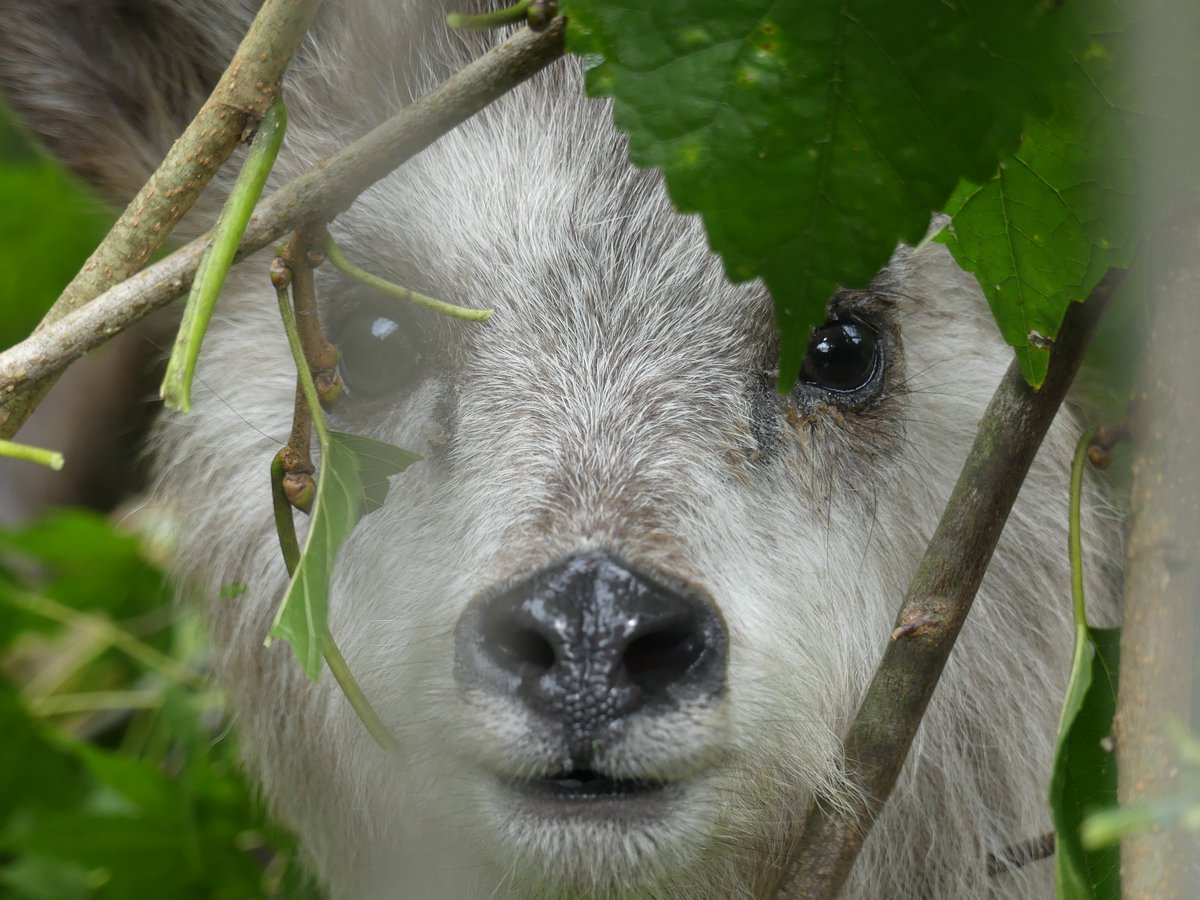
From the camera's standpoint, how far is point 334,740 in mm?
2809

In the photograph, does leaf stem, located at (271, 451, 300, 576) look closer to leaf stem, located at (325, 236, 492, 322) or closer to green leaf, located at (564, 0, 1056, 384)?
leaf stem, located at (325, 236, 492, 322)

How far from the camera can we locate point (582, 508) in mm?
2232

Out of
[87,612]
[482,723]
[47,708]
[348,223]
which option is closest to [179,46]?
[348,223]

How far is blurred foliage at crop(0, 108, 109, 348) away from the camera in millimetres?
3633

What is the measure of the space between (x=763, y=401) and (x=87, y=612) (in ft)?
6.55

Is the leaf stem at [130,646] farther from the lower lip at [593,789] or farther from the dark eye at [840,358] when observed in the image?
the dark eye at [840,358]

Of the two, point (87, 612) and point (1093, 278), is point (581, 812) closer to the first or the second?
point (1093, 278)

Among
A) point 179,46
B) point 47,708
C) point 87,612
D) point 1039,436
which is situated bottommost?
point 47,708

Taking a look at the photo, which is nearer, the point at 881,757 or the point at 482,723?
the point at 881,757

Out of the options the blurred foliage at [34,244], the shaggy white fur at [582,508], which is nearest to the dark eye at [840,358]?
the shaggy white fur at [582,508]

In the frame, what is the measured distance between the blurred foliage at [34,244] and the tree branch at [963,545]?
250 cm

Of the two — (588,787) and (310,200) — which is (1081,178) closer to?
(310,200)

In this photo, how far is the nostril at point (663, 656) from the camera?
2.05 meters

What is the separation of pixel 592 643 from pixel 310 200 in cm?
70
